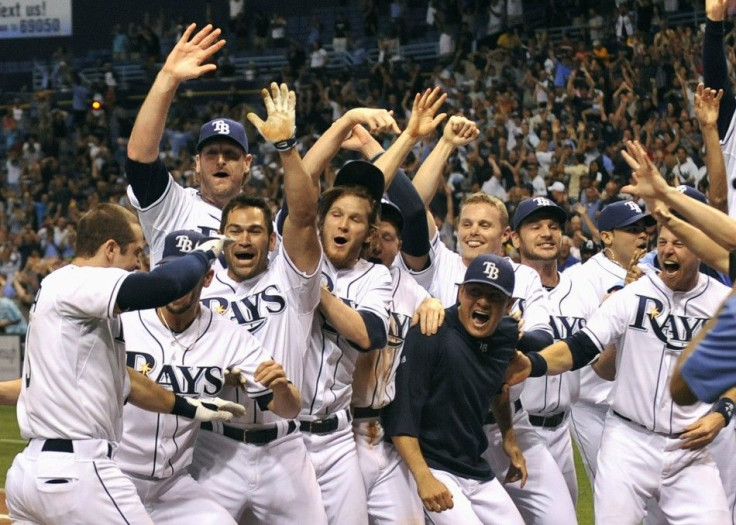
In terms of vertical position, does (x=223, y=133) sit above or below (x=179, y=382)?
above

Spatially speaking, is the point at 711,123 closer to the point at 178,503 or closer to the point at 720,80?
the point at 720,80

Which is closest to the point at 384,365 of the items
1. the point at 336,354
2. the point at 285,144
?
the point at 336,354

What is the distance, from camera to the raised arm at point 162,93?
5.27 metres

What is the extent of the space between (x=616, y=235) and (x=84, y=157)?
1875 centimetres

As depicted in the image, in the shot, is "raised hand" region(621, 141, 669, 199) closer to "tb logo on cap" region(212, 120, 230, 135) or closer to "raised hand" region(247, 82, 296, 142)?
"raised hand" region(247, 82, 296, 142)

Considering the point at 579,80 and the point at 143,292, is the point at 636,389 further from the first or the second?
the point at 579,80

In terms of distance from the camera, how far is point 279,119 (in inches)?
189

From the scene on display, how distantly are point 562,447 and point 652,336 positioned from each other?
3.55ft

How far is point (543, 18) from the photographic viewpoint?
70.8 feet

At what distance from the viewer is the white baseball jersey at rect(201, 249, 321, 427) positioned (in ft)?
16.6

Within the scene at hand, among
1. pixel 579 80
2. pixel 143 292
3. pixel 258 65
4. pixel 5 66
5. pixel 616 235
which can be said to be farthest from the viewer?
pixel 5 66

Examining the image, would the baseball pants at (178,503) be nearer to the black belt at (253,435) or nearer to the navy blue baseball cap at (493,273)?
the black belt at (253,435)

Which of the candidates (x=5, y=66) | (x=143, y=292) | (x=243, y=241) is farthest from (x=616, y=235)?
(x=5, y=66)

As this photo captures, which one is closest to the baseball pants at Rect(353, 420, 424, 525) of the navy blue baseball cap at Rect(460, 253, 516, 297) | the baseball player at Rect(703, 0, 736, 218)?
the navy blue baseball cap at Rect(460, 253, 516, 297)
